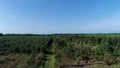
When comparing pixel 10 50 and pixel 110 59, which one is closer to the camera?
pixel 110 59

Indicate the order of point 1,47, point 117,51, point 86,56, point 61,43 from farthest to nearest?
point 61,43
point 1,47
point 117,51
point 86,56

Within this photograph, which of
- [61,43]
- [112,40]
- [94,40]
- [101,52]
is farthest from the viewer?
[94,40]

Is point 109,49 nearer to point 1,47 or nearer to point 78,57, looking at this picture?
point 78,57

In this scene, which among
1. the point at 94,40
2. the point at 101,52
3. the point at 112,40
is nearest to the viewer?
the point at 101,52

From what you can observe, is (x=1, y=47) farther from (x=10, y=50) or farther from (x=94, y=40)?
(x=94, y=40)

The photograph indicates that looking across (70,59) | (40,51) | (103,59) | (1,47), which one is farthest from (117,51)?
(1,47)

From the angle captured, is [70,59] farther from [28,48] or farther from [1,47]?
[1,47]

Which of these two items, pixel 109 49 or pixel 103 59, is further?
pixel 109 49

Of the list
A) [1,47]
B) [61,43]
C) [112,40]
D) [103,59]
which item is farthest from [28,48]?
[112,40]

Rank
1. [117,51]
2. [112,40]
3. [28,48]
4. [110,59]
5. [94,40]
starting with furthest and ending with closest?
[94,40]
[112,40]
[28,48]
[117,51]
[110,59]
